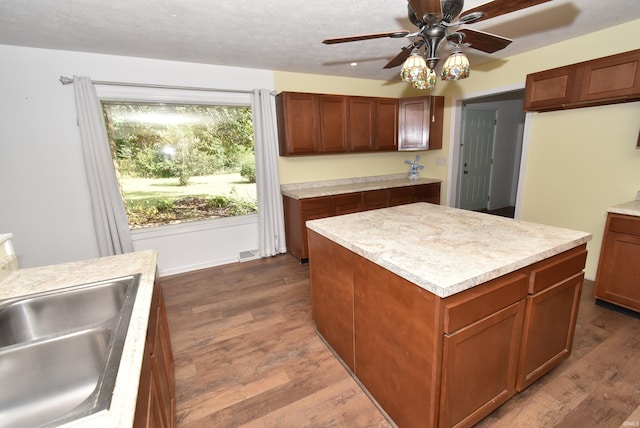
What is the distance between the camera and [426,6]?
1.34 meters

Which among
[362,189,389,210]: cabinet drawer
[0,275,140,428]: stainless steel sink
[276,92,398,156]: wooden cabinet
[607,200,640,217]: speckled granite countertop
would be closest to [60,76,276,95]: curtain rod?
[276,92,398,156]: wooden cabinet

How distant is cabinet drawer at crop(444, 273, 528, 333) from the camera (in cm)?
110

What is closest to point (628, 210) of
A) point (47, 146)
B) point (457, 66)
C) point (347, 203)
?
point (457, 66)

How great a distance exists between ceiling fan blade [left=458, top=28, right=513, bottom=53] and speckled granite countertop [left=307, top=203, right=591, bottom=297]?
3.73ft

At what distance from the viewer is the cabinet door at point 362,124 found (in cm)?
395

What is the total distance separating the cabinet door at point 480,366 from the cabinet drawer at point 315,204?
8.05ft

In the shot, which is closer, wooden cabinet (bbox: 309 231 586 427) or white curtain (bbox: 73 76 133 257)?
wooden cabinet (bbox: 309 231 586 427)

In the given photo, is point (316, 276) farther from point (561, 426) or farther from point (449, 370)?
point (561, 426)

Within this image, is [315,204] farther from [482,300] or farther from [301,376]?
[482,300]

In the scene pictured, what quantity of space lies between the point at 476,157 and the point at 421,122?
6.01 ft

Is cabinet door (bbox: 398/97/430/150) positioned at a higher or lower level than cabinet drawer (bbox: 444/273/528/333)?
higher

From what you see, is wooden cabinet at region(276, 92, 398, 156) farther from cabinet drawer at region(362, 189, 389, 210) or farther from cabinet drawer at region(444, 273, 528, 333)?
cabinet drawer at region(444, 273, 528, 333)

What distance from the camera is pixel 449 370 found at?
1.17m

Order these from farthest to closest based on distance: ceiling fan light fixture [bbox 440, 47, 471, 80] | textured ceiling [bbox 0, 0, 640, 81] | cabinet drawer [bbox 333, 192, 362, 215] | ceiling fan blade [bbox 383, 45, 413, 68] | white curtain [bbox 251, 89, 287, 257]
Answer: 1. cabinet drawer [bbox 333, 192, 362, 215]
2. white curtain [bbox 251, 89, 287, 257]
3. textured ceiling [bbox 0, 0, 640, 81]
4. ceiling fan blade [bbox 383, 45, 413, 68]
5. ceiling fan light fixture [bbox 440, 47, 471, 80]
